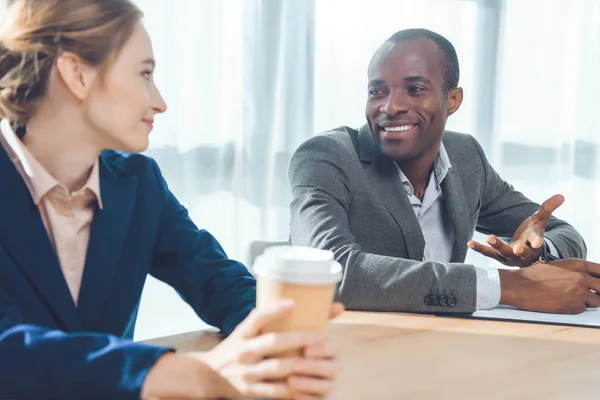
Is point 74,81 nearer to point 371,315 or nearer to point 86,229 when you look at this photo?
point 86,229

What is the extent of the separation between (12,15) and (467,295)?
3.13ft

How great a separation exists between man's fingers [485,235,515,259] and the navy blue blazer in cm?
62

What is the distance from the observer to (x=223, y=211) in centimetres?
311

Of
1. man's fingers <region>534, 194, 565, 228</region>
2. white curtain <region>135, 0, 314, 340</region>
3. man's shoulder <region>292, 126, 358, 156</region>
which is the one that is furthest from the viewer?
white curtain <region>135, 0, 314, 340</region>

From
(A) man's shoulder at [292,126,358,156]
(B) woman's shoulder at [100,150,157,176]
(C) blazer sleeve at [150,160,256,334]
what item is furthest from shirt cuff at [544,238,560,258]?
(B) woman's shoulder at [100,150,157,176]

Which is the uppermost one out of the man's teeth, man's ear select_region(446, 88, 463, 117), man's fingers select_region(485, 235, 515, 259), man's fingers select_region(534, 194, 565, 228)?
man's ear select_region(446, 88, 463, 117)

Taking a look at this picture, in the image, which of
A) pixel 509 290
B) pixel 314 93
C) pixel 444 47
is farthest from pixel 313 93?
pixel 509 290

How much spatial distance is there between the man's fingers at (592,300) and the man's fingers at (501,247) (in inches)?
8.5

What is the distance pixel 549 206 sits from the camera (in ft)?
6.15

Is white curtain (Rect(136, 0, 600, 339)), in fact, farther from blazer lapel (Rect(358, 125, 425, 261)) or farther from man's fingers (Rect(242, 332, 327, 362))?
man's fingers (Rect(242, 332, 327, 362))

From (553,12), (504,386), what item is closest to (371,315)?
(504,386)

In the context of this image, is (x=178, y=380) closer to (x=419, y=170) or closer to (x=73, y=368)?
(x=73, y=368)

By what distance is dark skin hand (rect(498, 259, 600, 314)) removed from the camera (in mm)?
1534

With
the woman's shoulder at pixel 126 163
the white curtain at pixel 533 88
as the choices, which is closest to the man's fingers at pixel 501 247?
the woman's shoulder at pixel 126 163
